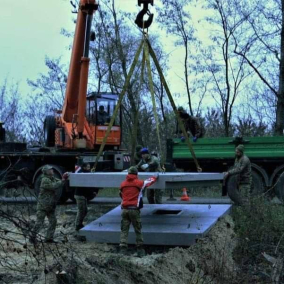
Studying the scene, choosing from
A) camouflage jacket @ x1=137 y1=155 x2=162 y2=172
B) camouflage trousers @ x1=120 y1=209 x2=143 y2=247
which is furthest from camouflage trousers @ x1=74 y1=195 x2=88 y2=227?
camouflage jacket @ x1=137 y1=155 x2=162 y2=172

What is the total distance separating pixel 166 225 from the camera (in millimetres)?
Answer: 9359

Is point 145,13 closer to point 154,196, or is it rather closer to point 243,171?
point 243,171

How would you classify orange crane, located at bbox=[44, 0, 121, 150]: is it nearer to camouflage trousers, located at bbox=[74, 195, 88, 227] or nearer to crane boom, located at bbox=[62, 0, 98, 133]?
crane boom, located at bbox=[62, 0, 98, 133]

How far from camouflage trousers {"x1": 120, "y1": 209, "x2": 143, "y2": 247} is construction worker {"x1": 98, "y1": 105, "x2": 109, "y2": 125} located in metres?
7.74

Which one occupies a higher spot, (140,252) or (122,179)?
(122,179)

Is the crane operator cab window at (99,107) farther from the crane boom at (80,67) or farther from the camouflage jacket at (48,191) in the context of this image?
the camouflage jacket at (48,191)

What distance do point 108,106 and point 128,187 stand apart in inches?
319

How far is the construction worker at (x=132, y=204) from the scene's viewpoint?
28.4ft

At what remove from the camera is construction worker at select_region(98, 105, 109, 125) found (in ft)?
53.5

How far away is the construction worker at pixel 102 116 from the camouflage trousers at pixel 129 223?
774cm

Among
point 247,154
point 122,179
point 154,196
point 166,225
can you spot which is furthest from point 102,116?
point 122,179

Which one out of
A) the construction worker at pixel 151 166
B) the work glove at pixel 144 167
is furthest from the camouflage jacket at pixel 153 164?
the work glove at pixel 144 167

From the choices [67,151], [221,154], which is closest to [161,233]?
[221,154]

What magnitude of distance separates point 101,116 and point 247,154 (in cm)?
464
